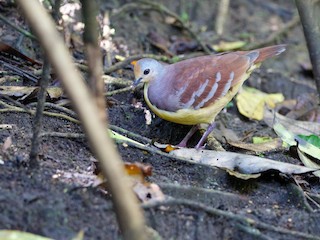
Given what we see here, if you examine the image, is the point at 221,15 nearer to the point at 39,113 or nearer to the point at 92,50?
the point at 39,113

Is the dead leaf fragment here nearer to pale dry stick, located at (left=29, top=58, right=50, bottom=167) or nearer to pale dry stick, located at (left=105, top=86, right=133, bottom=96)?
pale dry stick, located at (left=105, top=86, right=133, bottom=96)

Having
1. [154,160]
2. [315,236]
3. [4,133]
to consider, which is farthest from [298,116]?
[4,133]

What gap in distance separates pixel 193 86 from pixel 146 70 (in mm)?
457

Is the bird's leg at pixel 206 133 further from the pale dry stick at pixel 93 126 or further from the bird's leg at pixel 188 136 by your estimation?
the pale dry stick at pixel 93 126

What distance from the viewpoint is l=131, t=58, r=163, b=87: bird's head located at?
4.75 metres

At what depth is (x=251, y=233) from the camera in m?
3.08

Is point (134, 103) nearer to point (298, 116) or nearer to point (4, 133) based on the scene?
point (4, 133)

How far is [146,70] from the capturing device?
4.75 meters

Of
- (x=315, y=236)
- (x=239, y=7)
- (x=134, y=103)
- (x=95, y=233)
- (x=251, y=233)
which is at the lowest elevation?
(x=315, y=236)

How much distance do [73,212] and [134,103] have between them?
226 centimetres

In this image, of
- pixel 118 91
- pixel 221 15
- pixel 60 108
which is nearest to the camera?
pixel 60 108

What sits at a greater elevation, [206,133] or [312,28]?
[312,28]

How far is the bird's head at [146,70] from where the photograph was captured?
475 centimetres

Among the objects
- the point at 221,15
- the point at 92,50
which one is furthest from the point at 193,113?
the point at 221,15
